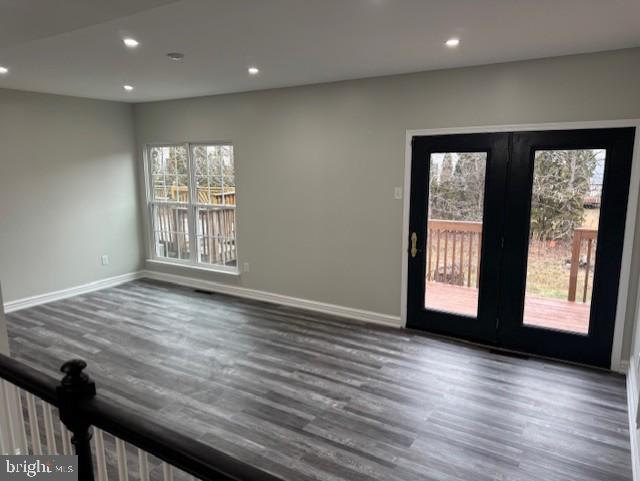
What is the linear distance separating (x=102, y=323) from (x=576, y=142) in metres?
5.06

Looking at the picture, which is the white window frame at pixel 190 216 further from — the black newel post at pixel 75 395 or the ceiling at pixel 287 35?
the black newel post at pixel 75 395

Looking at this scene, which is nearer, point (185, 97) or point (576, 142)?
point (576, 142)

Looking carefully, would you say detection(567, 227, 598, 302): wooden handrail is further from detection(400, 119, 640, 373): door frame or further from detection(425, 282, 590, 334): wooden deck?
detection(400, 119, 640, 373): door frame

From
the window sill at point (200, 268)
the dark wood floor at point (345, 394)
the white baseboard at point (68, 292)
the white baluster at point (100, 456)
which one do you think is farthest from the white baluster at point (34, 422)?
the white baseboard at point (68, 292)

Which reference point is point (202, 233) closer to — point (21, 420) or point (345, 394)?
point (345, 394)

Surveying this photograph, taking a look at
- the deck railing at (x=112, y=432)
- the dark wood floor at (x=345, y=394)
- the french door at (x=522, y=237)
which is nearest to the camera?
the deck railing at (x=112, y=432)

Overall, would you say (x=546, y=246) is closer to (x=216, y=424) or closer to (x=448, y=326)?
(x=448, y=326)

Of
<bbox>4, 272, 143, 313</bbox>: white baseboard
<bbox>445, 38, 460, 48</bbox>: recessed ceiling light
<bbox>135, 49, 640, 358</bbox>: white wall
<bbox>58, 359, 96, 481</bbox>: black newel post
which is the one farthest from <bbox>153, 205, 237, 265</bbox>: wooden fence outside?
<bbox>58, 359, 96, 481</bbox>: black newel post

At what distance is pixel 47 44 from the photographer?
3182 millimetres

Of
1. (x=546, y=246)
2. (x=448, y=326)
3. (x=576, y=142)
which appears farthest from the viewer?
(x=448, y=326)

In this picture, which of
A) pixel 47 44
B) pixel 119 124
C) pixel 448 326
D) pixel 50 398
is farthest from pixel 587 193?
pixel 119 124

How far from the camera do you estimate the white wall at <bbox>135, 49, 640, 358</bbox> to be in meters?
3.63

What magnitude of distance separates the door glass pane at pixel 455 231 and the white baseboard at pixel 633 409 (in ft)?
4.33

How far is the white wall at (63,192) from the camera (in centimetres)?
514
